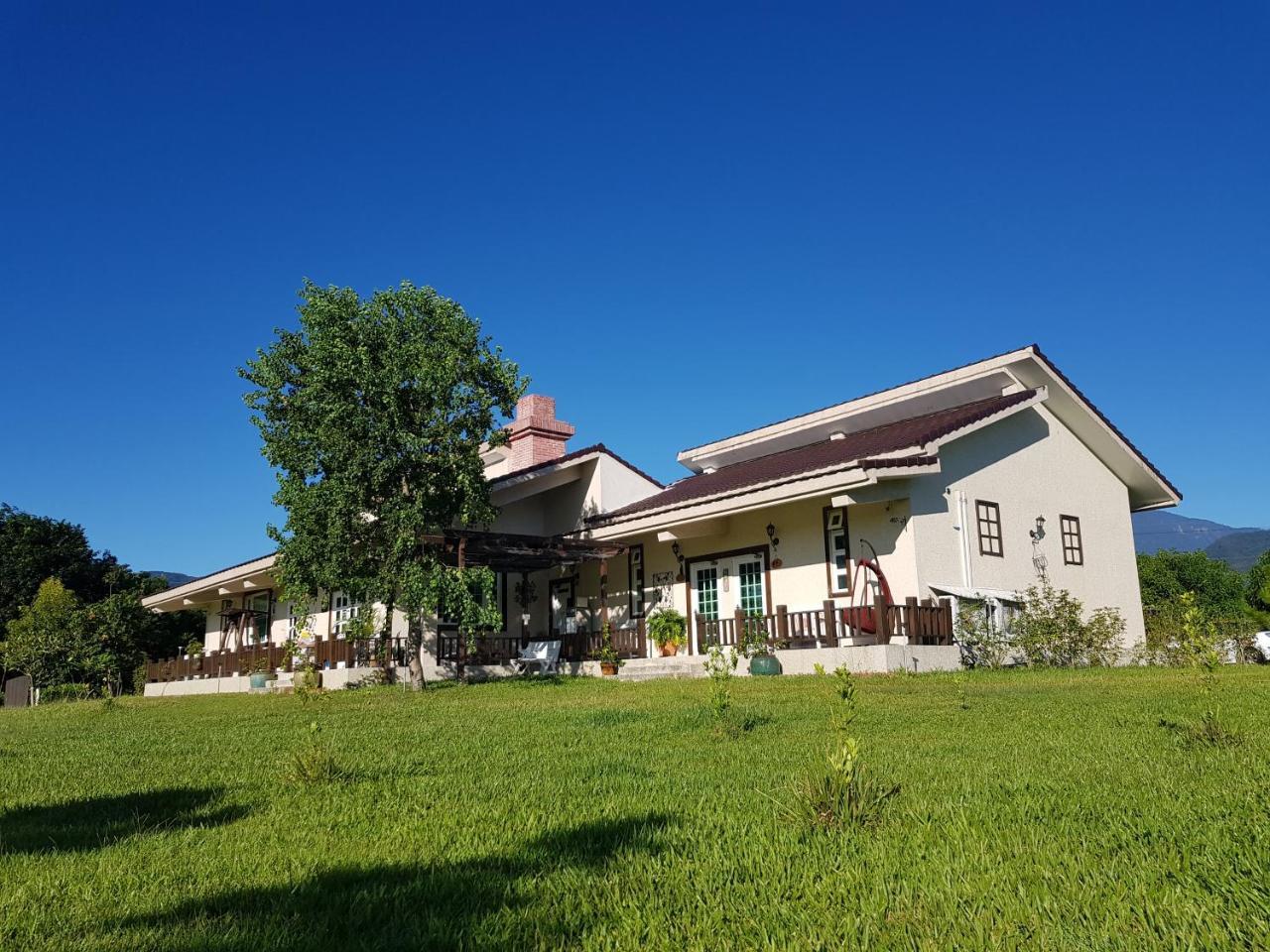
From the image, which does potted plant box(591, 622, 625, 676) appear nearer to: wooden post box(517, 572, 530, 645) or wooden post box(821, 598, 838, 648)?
wooden post box(517, 572, 530, 645)

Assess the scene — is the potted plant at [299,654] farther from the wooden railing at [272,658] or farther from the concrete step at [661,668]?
the concrete step at [661,668]

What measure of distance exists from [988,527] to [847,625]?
3.87m

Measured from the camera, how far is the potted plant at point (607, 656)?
60.5 feet

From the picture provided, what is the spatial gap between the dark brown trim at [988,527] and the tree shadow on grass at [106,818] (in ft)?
49.4

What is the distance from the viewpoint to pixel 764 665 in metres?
15.5

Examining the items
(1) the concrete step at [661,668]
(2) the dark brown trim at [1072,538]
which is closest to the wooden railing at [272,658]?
(1) the concrete step at [661,668]

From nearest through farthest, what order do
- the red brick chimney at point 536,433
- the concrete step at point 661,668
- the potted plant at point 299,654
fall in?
the concrete step at point 661,668 → the potted plant at point 299,654 → the red brick chimney at point 536,433

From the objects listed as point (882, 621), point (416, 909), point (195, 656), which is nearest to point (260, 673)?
point (195, 656)

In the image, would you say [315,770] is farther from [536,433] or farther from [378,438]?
[536,433]

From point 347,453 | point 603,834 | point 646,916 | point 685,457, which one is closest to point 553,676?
point 347,453

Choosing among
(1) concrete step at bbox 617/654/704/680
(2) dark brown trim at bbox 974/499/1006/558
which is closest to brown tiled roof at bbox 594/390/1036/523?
(2) dark brown trim at bbox 974/499/1006/558

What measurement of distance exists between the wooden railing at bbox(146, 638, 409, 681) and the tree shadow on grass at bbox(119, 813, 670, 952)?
15671mm

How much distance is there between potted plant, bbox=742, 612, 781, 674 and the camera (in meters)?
15.6

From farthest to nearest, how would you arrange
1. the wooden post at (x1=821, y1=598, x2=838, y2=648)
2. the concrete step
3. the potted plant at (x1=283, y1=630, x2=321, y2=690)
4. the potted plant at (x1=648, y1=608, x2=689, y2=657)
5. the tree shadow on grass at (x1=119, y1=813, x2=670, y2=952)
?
the potted plant at (x1=283, y1=630, x2=321, y2=690)
the potted plant at (x1=648, y1=608, x2=689, y2=657)
the concrete step
the wooden post at (x1=821, y1=598, x2=838, y2=648)
the tree shadow on grass at (x1=119, y1=813, x2=670, y2=952)
